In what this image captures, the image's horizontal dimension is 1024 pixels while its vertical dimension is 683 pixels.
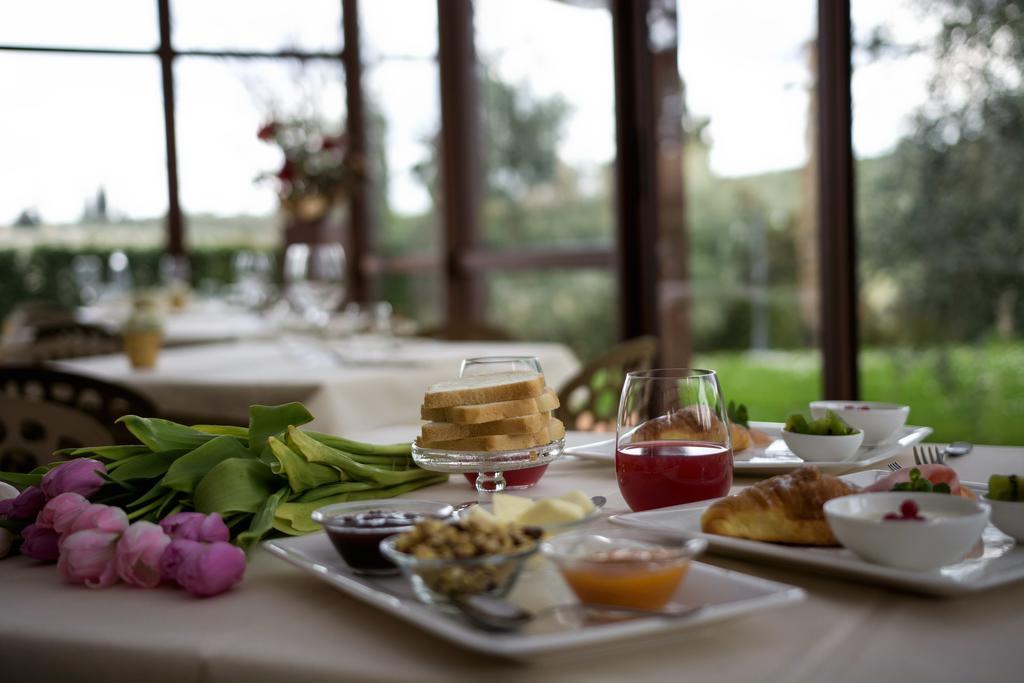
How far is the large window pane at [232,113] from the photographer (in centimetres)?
871

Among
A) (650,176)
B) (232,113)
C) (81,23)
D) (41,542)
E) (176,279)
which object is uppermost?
(81,23)

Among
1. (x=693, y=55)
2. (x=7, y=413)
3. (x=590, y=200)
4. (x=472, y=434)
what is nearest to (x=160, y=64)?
(x=590, y=200)

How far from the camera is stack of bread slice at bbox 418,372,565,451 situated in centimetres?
119

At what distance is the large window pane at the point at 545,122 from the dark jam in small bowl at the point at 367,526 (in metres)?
4.30

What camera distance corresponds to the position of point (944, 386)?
3.71 m

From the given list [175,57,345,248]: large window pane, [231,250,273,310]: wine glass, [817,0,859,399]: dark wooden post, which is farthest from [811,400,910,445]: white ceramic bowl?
[175,57,345,248]: large window pane

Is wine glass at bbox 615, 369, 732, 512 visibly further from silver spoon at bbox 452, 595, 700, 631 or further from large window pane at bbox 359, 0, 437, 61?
large window pane at bbox 359, 0, 437, 61

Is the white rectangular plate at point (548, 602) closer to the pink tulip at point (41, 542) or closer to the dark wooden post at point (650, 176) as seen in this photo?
the pink tulip at point (41, 542)

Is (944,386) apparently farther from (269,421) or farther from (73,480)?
(73,480)

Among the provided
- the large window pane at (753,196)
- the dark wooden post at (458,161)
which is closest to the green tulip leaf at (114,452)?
the large window pane at (753,196)

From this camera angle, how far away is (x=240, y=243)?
9375 millimetres

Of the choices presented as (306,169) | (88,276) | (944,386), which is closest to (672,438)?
(944,386)

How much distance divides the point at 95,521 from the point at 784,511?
2.00 ft

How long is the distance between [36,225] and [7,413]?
7.34 meters
